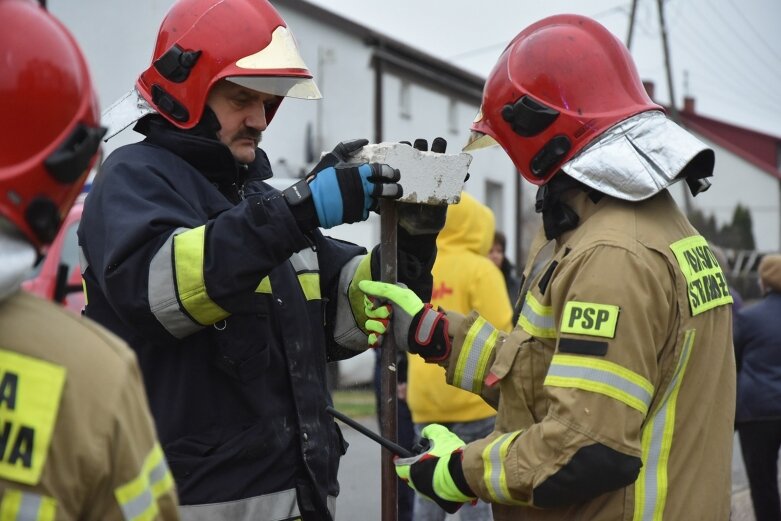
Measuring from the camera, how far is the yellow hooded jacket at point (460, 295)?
223 inches

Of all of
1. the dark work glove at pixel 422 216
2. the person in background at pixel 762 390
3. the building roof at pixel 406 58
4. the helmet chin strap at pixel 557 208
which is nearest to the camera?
the helmet chin strap at pixel 557 208

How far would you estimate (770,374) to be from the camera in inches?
247

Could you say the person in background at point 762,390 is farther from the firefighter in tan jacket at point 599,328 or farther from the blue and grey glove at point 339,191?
the blue and grey glove at point 339,191

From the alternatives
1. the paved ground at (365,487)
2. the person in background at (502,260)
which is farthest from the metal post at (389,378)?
the person in background at (502,260)

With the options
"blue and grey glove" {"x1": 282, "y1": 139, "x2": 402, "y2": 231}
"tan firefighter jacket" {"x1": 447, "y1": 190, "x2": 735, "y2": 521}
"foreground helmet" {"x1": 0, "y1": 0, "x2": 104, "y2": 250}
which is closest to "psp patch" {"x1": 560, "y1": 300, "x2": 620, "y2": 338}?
"tan firefighter jacket" {"x1": 447, "y1": 190, "x2": 735, "y2": 521}

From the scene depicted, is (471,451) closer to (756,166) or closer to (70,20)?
(70,20)

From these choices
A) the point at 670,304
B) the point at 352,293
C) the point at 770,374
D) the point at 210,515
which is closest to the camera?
the point at 670,304

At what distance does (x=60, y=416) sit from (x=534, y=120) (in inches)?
66.0

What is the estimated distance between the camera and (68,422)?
5.20ft

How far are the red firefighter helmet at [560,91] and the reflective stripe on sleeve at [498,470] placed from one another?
0.73 meters

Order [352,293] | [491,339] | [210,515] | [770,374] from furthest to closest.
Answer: [770,374] < [352,293] < [491,339] < [210,515]

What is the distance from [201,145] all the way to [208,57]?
0.26 metres

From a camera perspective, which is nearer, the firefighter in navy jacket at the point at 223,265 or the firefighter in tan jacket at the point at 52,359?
the firefighter in tan jacket at the point at 52,359

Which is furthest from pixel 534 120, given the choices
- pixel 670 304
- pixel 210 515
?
pixel 210 515
